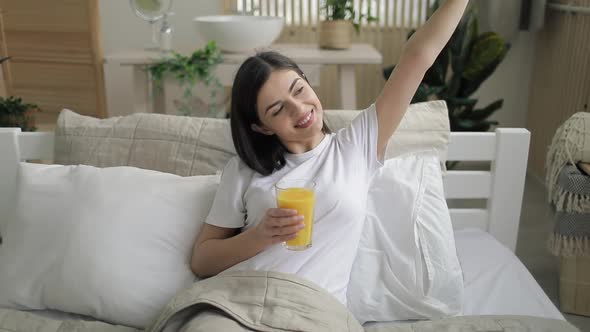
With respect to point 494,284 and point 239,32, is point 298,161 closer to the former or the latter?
point 494,284

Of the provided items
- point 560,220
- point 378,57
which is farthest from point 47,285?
point 378,57

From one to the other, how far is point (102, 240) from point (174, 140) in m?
0.38

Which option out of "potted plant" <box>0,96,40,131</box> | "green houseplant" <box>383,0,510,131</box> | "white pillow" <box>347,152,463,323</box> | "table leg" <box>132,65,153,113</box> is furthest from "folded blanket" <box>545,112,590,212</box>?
"potted plant" <box>0,96,40,131</box>

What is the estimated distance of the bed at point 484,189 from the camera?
1564 millimetres

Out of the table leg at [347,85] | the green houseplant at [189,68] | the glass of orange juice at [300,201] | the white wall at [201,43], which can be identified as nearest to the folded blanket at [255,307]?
the glass of orange juice at [300,201]

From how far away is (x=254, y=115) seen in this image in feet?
4.21

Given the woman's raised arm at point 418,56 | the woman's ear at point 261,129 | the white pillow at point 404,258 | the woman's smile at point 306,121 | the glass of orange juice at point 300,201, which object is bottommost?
the white pillow at point 404,258

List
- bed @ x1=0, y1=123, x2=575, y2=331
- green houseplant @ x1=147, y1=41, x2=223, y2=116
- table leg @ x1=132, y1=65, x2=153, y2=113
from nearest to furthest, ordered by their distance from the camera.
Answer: bed @ x1=0, y1=123, x2=575, y2=331
green houseplant @ x1=147, y1=41, x2=223, y2=116
table leg @ x1=132, y1=65, x2=153, y2=113

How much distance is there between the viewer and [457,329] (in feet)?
3.97

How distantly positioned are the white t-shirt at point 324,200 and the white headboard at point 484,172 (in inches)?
19.0

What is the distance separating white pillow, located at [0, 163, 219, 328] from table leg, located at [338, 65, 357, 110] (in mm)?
1410

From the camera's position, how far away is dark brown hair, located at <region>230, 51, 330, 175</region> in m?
1.25

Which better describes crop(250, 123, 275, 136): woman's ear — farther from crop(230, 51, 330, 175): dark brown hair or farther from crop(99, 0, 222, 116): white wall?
crop(99, 0, 222, 116): white wall

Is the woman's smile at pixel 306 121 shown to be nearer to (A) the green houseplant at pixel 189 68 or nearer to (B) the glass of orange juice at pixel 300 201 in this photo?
(B) the glass of orange juice at pixel 300 201
